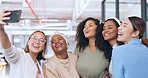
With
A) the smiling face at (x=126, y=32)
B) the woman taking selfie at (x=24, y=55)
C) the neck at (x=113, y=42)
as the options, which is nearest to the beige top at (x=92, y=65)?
the neck at (x=113, y=42)

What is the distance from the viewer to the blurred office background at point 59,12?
5.74 metres

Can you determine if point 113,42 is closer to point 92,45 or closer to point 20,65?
point 92,45

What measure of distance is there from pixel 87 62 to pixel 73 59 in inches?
5.0

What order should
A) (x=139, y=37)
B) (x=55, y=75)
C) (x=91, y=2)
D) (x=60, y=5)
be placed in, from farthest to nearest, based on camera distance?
(x=60, y=5) → (x=91, y=2) → (x=55, y=75) → (x=139, y=37)

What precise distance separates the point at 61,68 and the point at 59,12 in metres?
6.02

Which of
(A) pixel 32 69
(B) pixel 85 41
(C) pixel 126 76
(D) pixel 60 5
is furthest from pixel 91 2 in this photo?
(C) pixel 126 76

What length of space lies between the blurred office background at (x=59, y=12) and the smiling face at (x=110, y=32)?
264 centimetres

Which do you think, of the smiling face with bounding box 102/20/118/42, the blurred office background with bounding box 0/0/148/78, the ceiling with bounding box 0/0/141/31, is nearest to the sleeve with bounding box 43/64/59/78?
the smiling face with bounding box 102/20/118/42

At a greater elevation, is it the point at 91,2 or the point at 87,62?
the point at 91,2

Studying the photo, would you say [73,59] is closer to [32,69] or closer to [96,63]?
[96,63]

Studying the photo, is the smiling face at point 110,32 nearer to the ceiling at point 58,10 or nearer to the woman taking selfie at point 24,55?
the woman taking selfie at point 24,55

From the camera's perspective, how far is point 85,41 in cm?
259

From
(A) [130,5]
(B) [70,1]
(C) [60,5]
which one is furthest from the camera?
(C) [60,5]

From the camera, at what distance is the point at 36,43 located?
237 cm
